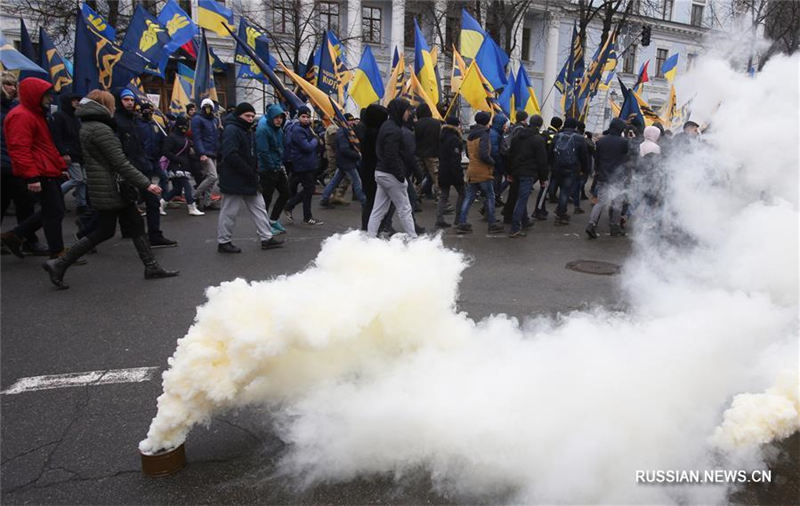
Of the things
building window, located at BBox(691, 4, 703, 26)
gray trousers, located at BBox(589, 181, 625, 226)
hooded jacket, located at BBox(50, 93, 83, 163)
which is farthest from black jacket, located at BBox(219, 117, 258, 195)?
building window, located at BBox(691, 4, 703, 26)

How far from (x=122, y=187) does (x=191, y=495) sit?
13.2 ft

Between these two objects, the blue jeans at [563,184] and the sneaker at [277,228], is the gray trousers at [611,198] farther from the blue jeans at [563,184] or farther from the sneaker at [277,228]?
the sneaker at [277,228]

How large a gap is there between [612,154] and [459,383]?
7.05 m

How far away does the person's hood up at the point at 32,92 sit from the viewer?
19.2 ft

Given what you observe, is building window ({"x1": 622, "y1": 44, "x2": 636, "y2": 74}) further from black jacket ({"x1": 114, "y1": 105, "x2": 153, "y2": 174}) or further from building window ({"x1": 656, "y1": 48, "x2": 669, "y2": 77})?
black jacket ({"x1": 114, "y1": 105, "x2": 153, "y2": 174})

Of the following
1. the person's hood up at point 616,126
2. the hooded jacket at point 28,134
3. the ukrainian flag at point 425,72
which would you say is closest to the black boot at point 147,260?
the hooded jacket at point 28,134

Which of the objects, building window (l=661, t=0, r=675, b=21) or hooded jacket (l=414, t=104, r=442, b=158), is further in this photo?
building window (l=661, t=0, r=675, b=21)

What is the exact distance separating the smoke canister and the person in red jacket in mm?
4647

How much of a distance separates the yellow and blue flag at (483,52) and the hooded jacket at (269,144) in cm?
543

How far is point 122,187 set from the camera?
18.3 ft

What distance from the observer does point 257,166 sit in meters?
7.54

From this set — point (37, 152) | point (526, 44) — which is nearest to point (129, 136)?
point (37, 152)

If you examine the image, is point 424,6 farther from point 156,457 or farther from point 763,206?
point 156,457

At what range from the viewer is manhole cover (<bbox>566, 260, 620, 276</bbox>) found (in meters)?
6.58
